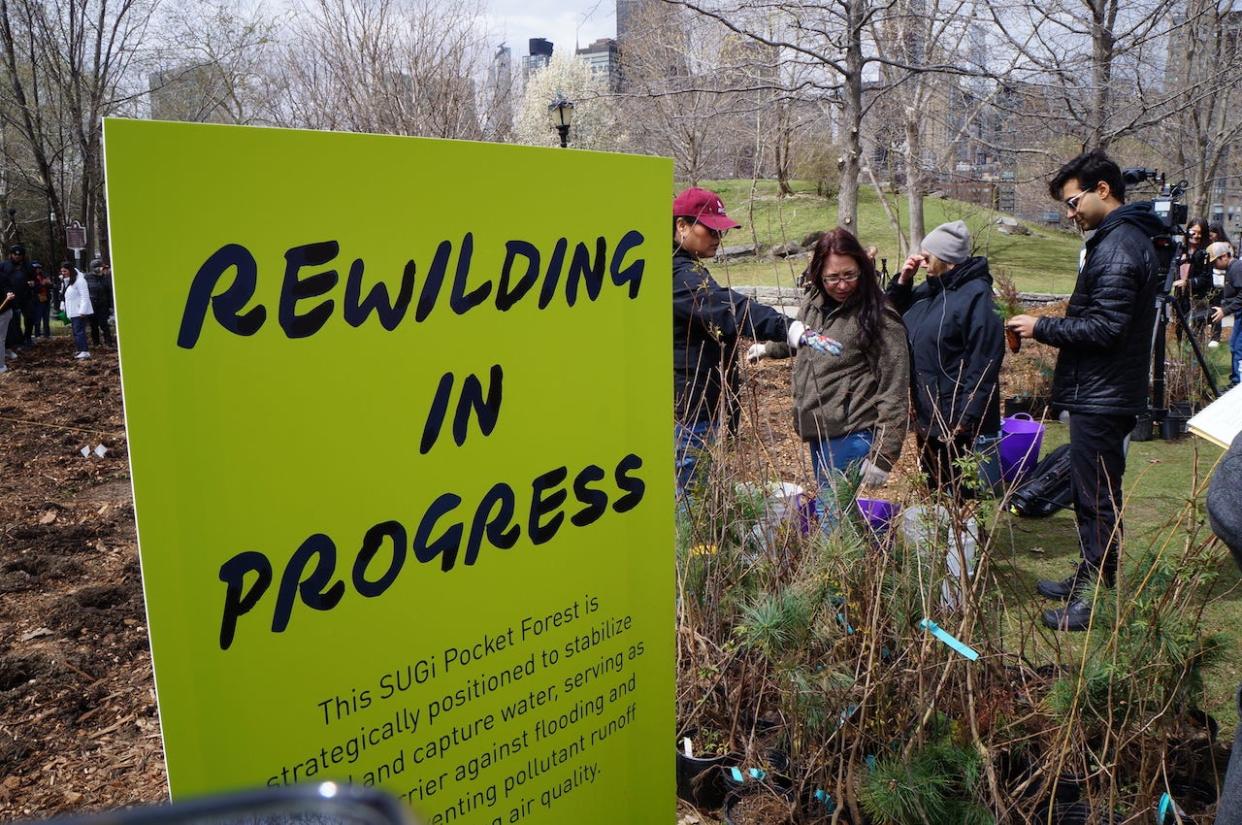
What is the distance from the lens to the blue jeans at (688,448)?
3.71 metres

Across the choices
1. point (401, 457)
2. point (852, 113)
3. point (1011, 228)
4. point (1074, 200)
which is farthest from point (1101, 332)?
point (1011, 228)

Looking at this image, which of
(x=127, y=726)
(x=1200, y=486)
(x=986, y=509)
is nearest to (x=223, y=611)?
(x=986, y=509)

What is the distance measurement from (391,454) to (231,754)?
492 mm

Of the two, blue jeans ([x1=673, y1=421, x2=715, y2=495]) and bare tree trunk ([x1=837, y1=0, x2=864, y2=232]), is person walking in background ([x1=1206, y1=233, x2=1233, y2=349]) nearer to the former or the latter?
bare tree trunk ([x1=837, y1=0, x2=864, y2=232])

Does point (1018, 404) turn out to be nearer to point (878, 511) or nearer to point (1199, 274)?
point (878, 511)

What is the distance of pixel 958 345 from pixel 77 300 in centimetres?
1399

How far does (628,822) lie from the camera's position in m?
2.12

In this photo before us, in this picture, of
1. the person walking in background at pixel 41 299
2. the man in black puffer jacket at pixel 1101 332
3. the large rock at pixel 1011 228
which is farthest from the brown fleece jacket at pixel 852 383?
the large rock at pixel 1011 228

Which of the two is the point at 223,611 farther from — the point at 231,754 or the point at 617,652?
the point at 617,652

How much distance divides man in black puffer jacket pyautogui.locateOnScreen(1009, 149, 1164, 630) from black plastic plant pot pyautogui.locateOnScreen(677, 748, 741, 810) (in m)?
1.70

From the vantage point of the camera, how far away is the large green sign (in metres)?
1.35

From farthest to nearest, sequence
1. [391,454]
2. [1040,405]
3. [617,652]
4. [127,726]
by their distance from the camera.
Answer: [1040,405] → [127,726] → [617,652] → [391,454]

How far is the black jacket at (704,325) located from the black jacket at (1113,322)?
117 centimetres

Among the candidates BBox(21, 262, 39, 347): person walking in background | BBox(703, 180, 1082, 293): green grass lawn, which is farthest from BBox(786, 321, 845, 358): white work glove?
BBox(703, 180, 1082, 293): green grass lawn
